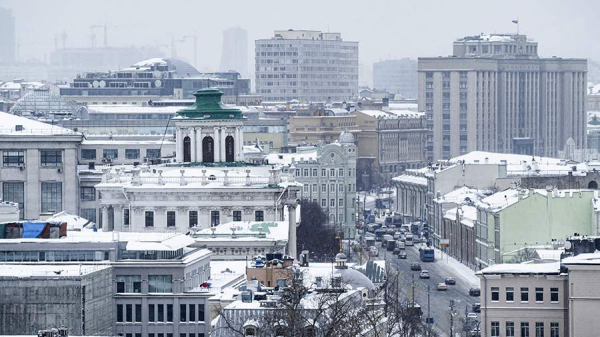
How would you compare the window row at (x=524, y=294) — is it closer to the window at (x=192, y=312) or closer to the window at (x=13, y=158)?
the window at (x=192, y=312)

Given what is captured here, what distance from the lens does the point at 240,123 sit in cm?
12975

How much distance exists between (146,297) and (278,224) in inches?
1003

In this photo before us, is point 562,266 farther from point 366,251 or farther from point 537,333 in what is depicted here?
point 366,251

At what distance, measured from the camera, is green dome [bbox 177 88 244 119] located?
12938 cm

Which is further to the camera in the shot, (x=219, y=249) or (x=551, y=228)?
(x=551, y=228)

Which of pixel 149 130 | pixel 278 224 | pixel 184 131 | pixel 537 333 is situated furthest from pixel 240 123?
pixel 149 130

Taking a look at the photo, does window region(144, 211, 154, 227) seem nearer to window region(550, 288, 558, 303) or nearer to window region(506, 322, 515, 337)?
window region(506, 322, 515, 337)

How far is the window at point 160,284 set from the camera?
93.9 meters

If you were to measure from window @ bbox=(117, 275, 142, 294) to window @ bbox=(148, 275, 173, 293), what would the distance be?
1.21 feet

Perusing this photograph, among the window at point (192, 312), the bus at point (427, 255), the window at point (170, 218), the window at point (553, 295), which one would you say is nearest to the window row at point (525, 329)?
the window at point (553, 295)

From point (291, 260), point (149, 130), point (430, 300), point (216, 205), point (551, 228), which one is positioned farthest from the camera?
point (149, 130)

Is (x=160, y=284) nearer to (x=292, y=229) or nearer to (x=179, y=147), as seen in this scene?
(x=292, y=229)

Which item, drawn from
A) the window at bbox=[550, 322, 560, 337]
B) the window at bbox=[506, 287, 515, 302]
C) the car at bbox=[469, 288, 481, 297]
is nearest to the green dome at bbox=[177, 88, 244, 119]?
the car at bbox=[469, 288, 481, 297]

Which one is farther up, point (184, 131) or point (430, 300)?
point (184, 131)
